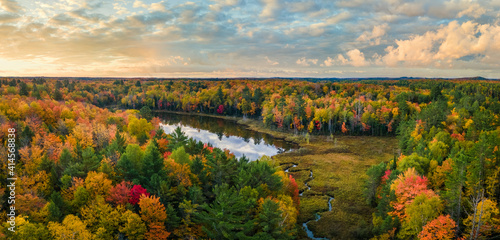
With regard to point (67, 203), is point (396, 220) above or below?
below

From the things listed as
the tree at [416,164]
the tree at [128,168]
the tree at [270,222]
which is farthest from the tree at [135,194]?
the tree at [416,164]

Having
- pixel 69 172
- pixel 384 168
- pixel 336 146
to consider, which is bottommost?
pixel 336 146

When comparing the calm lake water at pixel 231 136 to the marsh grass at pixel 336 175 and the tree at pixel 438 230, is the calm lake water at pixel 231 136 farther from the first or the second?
the tree at pixel 438 230

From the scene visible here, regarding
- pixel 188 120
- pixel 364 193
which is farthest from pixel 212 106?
pixel 364 193

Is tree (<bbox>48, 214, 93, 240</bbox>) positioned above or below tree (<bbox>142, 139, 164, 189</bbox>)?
below

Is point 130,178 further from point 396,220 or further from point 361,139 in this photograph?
point 361,139

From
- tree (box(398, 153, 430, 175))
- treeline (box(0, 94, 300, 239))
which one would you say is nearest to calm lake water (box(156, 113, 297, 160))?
treeline (box(0, 94, 300, 239))

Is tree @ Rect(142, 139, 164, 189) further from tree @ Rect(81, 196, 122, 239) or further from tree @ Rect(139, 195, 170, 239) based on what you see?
tree @ Rect(81, 196, 122, 239)
